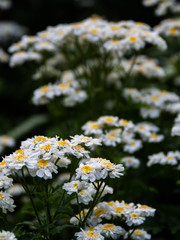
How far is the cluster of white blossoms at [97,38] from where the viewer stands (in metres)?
3.93

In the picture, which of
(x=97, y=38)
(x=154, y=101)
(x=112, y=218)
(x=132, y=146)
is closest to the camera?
(x=112, y=218)

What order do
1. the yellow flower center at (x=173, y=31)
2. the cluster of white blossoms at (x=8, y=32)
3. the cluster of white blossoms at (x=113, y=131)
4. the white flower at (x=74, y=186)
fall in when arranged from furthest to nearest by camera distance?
the cluster of white blossoms at (x=8, y=32) < the yellow flower center at (x=173, y=31) < the cluster of white blossoms at (x=113, y=131) < the white flower at (x=74, y=186)

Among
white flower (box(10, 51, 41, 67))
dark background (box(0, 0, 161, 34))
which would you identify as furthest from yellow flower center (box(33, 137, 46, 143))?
dark background (box(0, 0, 161, 34))

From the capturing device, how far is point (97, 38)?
157 inches

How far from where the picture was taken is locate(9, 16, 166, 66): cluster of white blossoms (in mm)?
3930

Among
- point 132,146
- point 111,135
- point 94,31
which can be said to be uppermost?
point 94,31

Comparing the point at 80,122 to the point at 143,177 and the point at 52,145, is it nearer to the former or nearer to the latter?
the point at 143,177

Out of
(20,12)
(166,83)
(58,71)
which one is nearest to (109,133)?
(58,71)

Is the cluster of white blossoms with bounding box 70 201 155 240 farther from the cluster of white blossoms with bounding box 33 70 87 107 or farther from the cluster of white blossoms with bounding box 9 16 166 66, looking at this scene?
the cluster of white blossoms with bounding box 9 16 166 66

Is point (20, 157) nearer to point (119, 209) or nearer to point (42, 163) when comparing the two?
point (42, 163)

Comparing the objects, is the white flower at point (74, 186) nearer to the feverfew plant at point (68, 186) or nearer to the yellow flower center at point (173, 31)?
the feverfew plant at point (68, 186)

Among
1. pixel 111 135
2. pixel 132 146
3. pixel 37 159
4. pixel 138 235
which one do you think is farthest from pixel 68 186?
pixel 132 146

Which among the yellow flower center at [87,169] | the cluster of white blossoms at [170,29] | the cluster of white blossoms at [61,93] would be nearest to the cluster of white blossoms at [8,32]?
the cluster of white blossoms at [61,93]

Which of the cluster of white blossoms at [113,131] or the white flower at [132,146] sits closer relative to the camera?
the cluster of white blossoms at [113,131]
